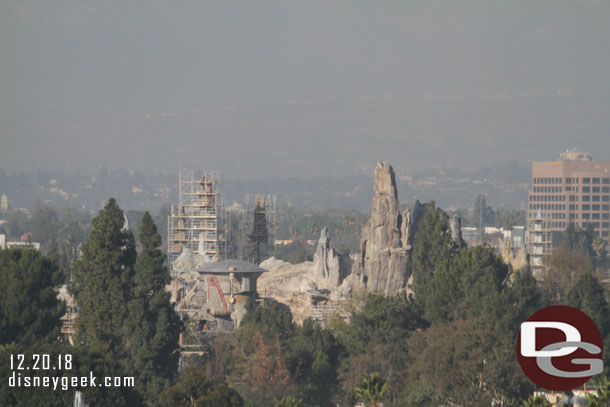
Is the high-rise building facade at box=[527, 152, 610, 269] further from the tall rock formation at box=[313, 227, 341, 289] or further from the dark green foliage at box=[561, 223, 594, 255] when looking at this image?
the tall rock formation at box=[313, 227, 341, 289]

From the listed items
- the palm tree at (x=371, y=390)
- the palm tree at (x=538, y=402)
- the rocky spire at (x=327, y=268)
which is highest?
the rocky spire at (x=327, y=268)

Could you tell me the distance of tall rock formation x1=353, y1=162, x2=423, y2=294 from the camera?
224 feet

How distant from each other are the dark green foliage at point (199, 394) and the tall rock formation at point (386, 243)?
1145 inches

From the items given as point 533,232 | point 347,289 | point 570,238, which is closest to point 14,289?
point 347,289

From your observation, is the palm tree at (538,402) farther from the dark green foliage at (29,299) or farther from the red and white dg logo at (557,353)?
the dark green foliage at (29,299)

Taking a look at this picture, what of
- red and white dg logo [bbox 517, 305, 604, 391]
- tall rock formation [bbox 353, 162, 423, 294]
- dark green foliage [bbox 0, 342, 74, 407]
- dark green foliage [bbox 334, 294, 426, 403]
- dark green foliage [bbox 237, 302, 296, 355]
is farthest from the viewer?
tall rock formation [bbox 353, 162, 423, 294]

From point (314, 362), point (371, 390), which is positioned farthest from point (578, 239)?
point (371, 390)

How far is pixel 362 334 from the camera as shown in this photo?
A: 168 ft

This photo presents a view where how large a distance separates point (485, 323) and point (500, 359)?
682 centimetres

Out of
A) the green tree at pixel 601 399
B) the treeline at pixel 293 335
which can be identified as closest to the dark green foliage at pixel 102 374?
the treeline at pixel 293 335

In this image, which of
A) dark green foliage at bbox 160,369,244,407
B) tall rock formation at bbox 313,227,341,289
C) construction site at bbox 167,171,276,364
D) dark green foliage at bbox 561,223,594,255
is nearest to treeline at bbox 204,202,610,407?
construction site at bbox 167,171,276,364

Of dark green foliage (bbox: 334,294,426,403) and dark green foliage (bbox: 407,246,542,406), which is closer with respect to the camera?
dark green foliage (bbox: 407,246,542,406)

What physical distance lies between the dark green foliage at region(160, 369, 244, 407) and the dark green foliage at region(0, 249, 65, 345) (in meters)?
9.16

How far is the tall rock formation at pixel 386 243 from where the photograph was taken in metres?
68.1
